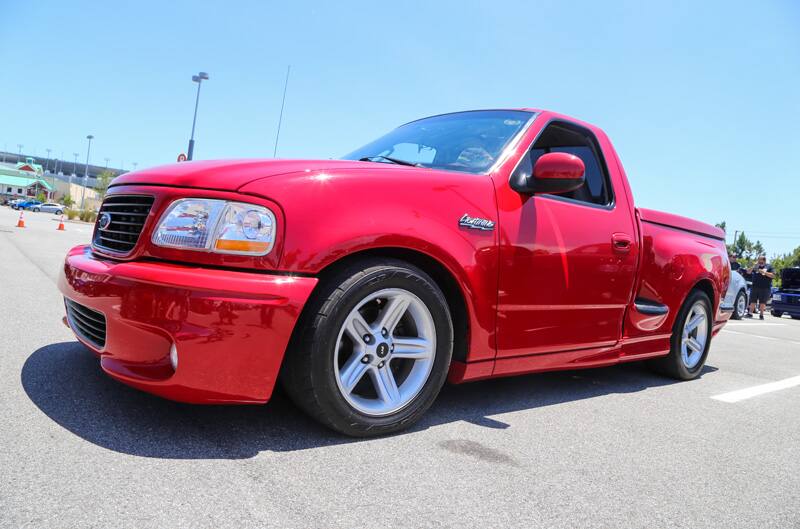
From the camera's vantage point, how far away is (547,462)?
7.69 feet

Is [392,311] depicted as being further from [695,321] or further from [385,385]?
[695,321]

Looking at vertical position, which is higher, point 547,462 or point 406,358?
point 406,358

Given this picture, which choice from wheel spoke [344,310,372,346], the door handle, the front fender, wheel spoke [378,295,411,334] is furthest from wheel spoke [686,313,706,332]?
wheel spoke [344,310,372,346]

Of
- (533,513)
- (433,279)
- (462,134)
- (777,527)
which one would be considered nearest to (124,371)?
(433,279)

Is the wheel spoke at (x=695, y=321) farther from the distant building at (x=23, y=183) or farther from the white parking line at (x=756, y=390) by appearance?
the distant building at (x=23, y=183)

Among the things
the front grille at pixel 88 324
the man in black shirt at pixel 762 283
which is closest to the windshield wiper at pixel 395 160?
the front grille at pixel 88 324

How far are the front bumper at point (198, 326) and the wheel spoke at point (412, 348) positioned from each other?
543 mm

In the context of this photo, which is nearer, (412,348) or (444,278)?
(412,348)

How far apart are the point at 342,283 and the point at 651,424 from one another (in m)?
2.00

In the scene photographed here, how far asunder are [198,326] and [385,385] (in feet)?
2.84

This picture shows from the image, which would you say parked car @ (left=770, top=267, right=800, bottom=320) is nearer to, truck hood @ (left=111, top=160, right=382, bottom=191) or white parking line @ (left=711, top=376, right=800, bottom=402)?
white parking line @ (left=711, top=376, right=800, bottom=402)

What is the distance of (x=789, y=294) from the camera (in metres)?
16.8

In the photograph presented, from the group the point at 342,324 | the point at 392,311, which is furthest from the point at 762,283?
the point at 342,324

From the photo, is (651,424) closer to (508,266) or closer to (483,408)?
(483,408)
